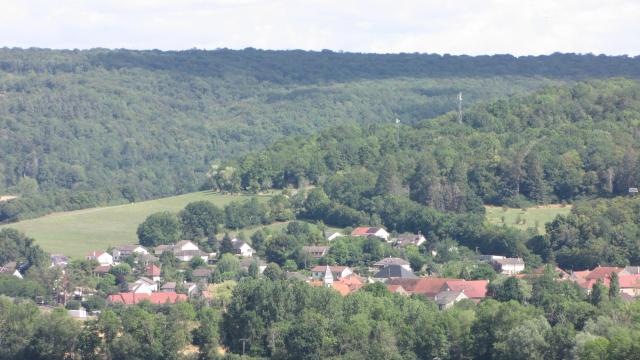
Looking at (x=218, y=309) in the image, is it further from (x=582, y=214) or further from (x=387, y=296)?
(x=582, y=214)

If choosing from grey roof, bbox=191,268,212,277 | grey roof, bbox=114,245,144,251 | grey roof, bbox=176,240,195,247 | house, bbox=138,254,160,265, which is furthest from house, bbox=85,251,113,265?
grey roof, bbox=191,268,212,277

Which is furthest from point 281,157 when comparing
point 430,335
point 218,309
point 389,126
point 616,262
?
point 430,335

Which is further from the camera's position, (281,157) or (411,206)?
(281,157)

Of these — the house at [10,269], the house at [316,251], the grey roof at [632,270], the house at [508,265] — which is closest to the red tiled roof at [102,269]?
the house at [10,269]

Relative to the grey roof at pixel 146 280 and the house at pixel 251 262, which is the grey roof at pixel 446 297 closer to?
the house at pixel 251 262

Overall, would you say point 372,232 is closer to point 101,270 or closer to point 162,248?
point 162,248

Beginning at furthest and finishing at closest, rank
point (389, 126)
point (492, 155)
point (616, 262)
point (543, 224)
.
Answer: point (389, 126)
point (492, 155)
point (543, 224)
point (616, 262)
